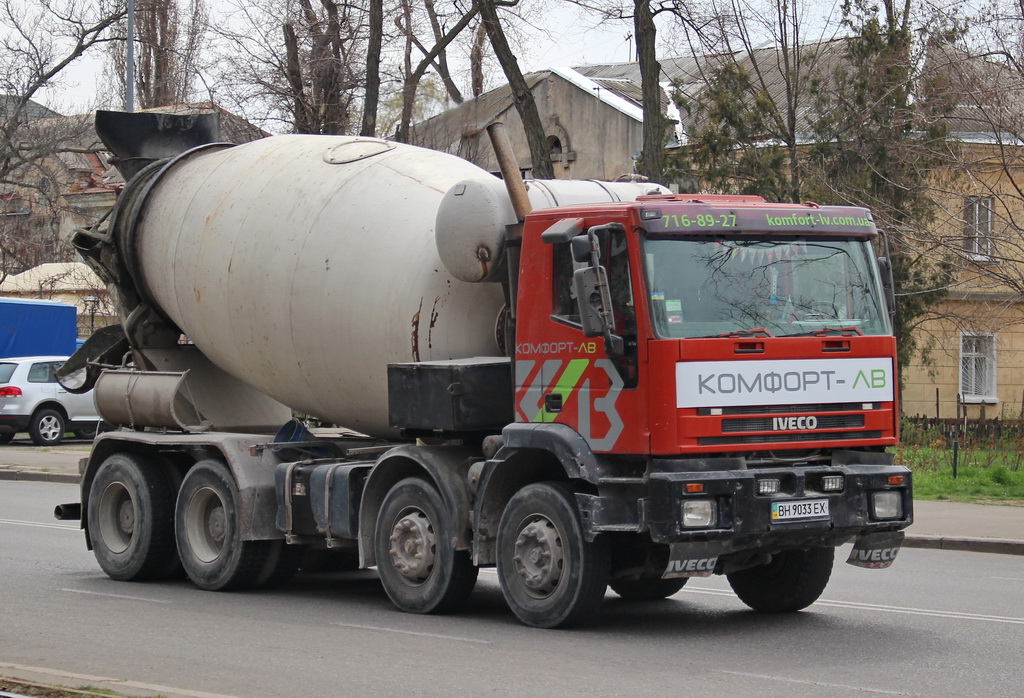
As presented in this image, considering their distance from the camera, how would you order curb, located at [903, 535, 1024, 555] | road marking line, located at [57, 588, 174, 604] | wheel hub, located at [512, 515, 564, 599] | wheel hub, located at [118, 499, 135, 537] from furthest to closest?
curb, located at [903, 535, 1024, 555], wheel hub, located at [118, 499, 135, 537], road marking line, located at [57, 588, 174, 604], wheel hub, located at [512, 515, 564, 599]

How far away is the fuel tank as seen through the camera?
1009cm

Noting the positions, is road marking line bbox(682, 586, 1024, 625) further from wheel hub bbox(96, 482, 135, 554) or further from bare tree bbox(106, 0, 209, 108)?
bare tree bbox(106, 0, 209, 108)

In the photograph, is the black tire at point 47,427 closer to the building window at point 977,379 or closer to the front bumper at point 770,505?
the building window at point 977,379

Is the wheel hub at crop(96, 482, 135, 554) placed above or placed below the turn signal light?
below

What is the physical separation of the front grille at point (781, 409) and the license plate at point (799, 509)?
1.75 ft

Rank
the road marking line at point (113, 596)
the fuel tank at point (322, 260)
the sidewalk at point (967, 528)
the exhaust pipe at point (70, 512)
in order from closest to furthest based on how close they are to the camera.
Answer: the fuel tank at point (322, 260), the road marking line at point (113, 596), the exhaust pipe at point (70, 512), the sidewalk at point (967, 528)

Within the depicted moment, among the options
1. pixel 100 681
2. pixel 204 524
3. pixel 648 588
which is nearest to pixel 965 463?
pixel 648 588

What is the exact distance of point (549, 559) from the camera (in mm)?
8836

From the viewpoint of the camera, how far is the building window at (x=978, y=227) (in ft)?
64.5

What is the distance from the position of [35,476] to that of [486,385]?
15599mm

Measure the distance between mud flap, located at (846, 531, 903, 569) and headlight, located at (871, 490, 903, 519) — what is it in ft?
0.46

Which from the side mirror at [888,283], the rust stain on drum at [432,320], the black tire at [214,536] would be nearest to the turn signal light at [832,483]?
the side mirror at [888,283]

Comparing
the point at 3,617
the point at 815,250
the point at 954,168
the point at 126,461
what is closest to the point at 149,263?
the point at 126,461

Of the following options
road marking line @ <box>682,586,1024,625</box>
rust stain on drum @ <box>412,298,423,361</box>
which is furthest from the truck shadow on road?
rust stain on drum @ <box>412,298,423,361</box>
